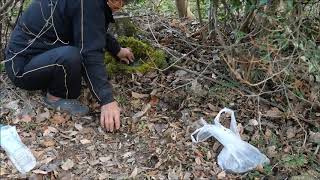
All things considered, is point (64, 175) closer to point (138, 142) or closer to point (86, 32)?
point (138, 142)

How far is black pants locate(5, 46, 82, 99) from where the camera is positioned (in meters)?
3.23

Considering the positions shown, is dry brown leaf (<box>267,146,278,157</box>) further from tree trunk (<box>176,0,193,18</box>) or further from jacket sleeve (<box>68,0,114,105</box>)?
tree trunk (<box>176,0,193,18</box>)

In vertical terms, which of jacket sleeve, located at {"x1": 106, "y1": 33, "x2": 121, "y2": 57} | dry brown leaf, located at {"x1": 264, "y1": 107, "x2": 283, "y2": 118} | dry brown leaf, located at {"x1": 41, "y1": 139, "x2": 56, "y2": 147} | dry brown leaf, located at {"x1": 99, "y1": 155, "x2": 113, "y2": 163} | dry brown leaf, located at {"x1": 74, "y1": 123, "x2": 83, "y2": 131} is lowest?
dry brown leaf, located at {"x1": 99, "y1": 155, "x2": 113, "y2": 163}

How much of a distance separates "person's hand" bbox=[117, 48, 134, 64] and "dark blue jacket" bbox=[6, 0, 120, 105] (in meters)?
0.46

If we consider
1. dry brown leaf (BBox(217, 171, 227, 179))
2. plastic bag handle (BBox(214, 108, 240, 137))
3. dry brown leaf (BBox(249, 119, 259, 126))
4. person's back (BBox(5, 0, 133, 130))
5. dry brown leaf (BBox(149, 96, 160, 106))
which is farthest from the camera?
dry brown leaf (BBox(149, 96, 160, 106))

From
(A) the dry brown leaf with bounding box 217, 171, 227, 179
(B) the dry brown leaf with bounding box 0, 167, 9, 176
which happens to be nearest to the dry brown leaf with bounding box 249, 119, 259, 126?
(A) the dry brown leaf with bounding box 217, 171, 227, 179

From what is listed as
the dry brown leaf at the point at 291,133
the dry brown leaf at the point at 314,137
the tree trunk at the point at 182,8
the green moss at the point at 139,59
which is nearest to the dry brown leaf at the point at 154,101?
the green moss at the point at 139,59

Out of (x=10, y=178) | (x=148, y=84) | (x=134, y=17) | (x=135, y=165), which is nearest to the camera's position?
(x=10, y=178)

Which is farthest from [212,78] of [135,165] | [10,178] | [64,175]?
[10,178]

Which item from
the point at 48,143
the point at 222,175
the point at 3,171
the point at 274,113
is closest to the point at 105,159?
the point at 48,143

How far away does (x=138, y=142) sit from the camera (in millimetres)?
3293

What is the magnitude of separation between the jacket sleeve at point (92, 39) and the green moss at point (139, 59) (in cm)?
57

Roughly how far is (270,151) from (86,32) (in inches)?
56.9

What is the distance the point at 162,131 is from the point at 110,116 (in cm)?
40
